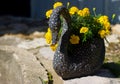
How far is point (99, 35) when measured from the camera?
4.84 metres

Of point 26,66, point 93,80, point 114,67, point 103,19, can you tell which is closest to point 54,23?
point 103,19

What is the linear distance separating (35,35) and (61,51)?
2.53m

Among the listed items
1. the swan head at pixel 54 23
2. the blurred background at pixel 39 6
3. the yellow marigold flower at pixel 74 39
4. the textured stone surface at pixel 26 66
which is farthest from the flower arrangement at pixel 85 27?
the blurred background at pixel 39 6

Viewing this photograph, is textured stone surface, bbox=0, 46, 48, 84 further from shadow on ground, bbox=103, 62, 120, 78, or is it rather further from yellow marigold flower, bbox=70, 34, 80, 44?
shadow on ground, bbox=103, 62, 120, 78

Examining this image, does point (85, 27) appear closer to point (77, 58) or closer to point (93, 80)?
point (77, 58)

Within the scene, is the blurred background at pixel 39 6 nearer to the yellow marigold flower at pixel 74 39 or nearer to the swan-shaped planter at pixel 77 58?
the swan-shaped planter at pixel 77 58

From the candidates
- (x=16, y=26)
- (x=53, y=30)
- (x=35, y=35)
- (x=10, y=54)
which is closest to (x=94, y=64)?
(x=53, y=30)

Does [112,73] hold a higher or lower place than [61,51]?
lower

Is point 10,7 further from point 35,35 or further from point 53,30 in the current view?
point 53,30

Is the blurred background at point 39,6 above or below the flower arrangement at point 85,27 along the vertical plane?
below

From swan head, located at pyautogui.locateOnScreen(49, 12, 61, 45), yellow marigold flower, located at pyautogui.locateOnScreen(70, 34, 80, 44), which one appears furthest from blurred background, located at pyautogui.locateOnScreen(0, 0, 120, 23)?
swan head, located at pyautogui.locateOnScreen(49, 12, 61, 45)

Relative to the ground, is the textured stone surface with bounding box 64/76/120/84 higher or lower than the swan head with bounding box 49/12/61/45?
lower

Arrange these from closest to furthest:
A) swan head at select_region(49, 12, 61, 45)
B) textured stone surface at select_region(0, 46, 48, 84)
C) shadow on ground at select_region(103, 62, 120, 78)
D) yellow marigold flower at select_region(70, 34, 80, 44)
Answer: swan head at select_region(49, 12, 61, 45), yellow marigold flower at select_region(70, 34, 80, 44), textured stone surface at select_region(0, 46, 48, 84), shadow on ground at select_region(103, 62, 120, 78)

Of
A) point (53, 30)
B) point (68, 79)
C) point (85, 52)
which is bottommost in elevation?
point (68, 79)
